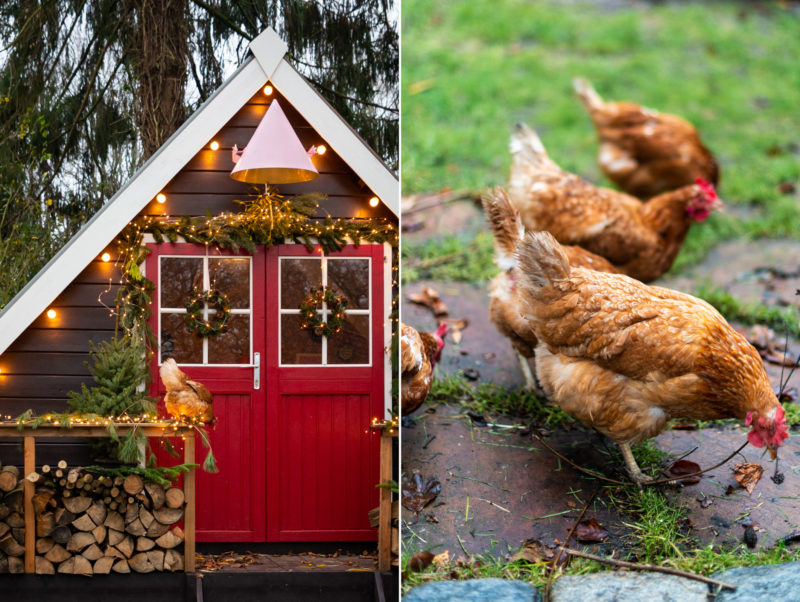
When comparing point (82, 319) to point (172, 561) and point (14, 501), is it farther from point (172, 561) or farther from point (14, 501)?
point (172, 561)

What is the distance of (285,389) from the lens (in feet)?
9.10

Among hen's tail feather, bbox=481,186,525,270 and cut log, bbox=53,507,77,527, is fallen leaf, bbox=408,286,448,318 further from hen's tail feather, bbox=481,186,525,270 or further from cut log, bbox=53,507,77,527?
cut log, bbox=53,507,77,527

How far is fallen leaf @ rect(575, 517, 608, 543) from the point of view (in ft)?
9.24

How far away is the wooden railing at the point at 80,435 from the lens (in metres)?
2.67

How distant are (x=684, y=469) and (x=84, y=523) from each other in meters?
2.44

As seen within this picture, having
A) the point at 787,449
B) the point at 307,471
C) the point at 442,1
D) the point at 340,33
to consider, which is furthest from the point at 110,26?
the point at 442,1

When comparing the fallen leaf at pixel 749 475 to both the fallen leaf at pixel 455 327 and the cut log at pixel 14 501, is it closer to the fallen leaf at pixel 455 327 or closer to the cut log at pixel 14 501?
the fallen leaf at pixel 455 327

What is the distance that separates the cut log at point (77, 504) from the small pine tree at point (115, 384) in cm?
17

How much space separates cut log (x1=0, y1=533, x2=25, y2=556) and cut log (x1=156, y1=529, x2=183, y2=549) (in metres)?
0.49

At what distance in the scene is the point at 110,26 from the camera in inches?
117

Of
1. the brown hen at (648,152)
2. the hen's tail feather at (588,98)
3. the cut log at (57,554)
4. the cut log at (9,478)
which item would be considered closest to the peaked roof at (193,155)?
the cut log at (9,478)

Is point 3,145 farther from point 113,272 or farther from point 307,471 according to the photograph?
point 307,471

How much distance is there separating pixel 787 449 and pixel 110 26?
344 centimetres

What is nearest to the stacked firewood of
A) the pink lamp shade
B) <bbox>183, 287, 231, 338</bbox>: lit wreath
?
<bbox>183, 287, 231, 338</bbox>: lit wreath
